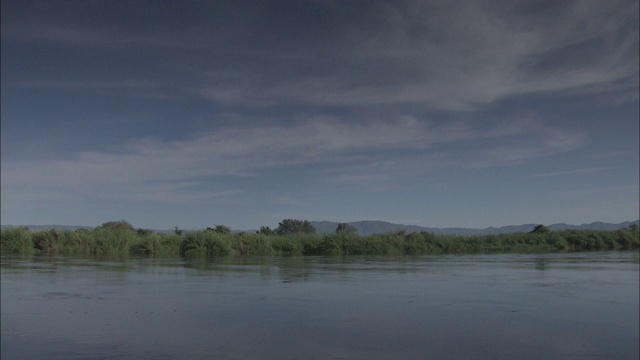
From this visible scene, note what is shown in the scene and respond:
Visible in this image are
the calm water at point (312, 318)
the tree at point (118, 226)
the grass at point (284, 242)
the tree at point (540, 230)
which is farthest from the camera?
the tree at point (540, 230)

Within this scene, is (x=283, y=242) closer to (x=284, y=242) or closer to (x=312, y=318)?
(x=284, y=242)

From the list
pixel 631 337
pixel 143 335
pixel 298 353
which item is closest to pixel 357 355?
pixel 298 353

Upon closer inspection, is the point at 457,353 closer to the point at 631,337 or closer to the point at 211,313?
the point at 631,337

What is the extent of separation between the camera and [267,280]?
12.4 meters

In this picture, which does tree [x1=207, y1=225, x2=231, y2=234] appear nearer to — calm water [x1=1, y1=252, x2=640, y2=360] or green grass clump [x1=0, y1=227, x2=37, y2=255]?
green grass clump [x1=0, y1=227, x2=37, y2=255]

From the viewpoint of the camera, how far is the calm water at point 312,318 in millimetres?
5859

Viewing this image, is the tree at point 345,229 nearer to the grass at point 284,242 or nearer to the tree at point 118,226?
the grass at point 284,242

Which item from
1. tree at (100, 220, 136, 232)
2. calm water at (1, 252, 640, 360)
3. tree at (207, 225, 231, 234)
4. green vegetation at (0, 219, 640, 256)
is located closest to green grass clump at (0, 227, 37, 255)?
green vegetation at (0, 219, 640, 256)

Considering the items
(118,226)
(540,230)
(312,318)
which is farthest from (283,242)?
(540,230)

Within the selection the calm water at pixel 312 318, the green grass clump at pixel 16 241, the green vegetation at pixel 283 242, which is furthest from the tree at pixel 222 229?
the calm water at pixel 312 318

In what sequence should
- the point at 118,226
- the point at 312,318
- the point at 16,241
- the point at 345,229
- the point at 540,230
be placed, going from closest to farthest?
the point at 312,318 → the point at 16,241 → the point at 118,226 → the point at 345,229 → the point at 540,230

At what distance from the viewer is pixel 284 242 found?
2788 centimetres

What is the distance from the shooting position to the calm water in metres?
5.86

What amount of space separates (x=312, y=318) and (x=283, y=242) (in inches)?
801
